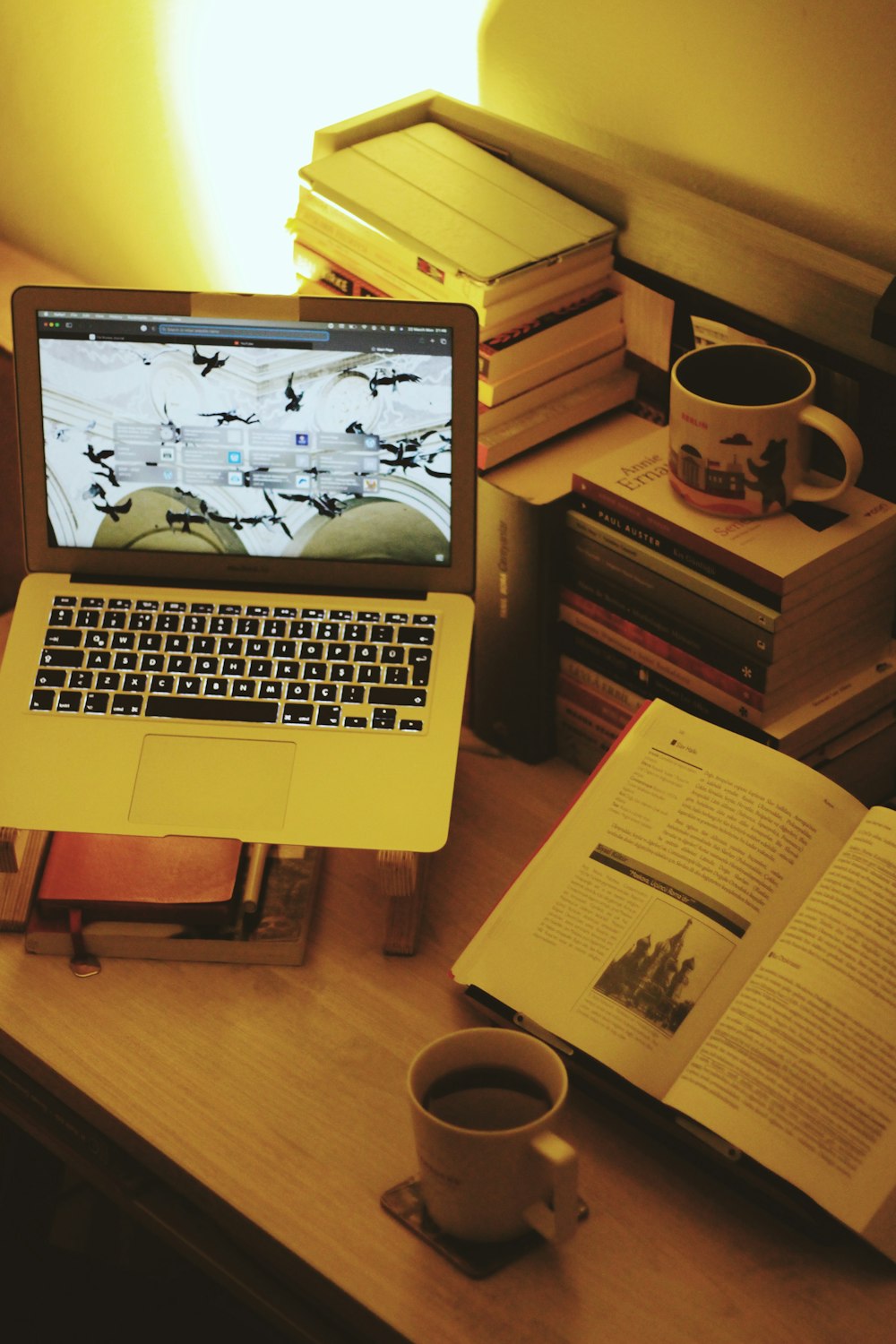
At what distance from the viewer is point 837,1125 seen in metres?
0.74

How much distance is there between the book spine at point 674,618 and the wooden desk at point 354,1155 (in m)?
0.18

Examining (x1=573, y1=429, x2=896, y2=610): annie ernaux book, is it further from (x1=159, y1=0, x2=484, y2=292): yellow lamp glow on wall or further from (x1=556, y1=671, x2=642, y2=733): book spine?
(x1=159, y1=0, x2=484, y2=292): yellow lamp glow on wall

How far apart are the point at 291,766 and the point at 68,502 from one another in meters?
0.28

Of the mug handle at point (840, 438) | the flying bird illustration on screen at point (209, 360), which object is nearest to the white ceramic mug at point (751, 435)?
the mug handle at point (840, 438)

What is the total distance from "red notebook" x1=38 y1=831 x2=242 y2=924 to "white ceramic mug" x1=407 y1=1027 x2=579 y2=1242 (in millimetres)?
255

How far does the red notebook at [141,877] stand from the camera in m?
0.94

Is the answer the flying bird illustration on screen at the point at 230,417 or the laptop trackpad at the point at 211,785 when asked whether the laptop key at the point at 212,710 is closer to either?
the laptop trackpad at the point at 211,785

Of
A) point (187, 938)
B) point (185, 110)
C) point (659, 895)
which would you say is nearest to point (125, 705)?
point (187, 938)

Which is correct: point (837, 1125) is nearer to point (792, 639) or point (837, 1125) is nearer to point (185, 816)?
point (792, 639)

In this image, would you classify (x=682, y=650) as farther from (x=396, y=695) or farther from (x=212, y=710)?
(x=212, y=710)

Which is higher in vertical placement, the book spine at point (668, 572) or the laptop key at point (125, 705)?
the book spine at point (668, 572)

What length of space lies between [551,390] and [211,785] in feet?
1.45

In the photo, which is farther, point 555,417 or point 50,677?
point 555,417

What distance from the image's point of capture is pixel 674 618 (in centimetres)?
100
